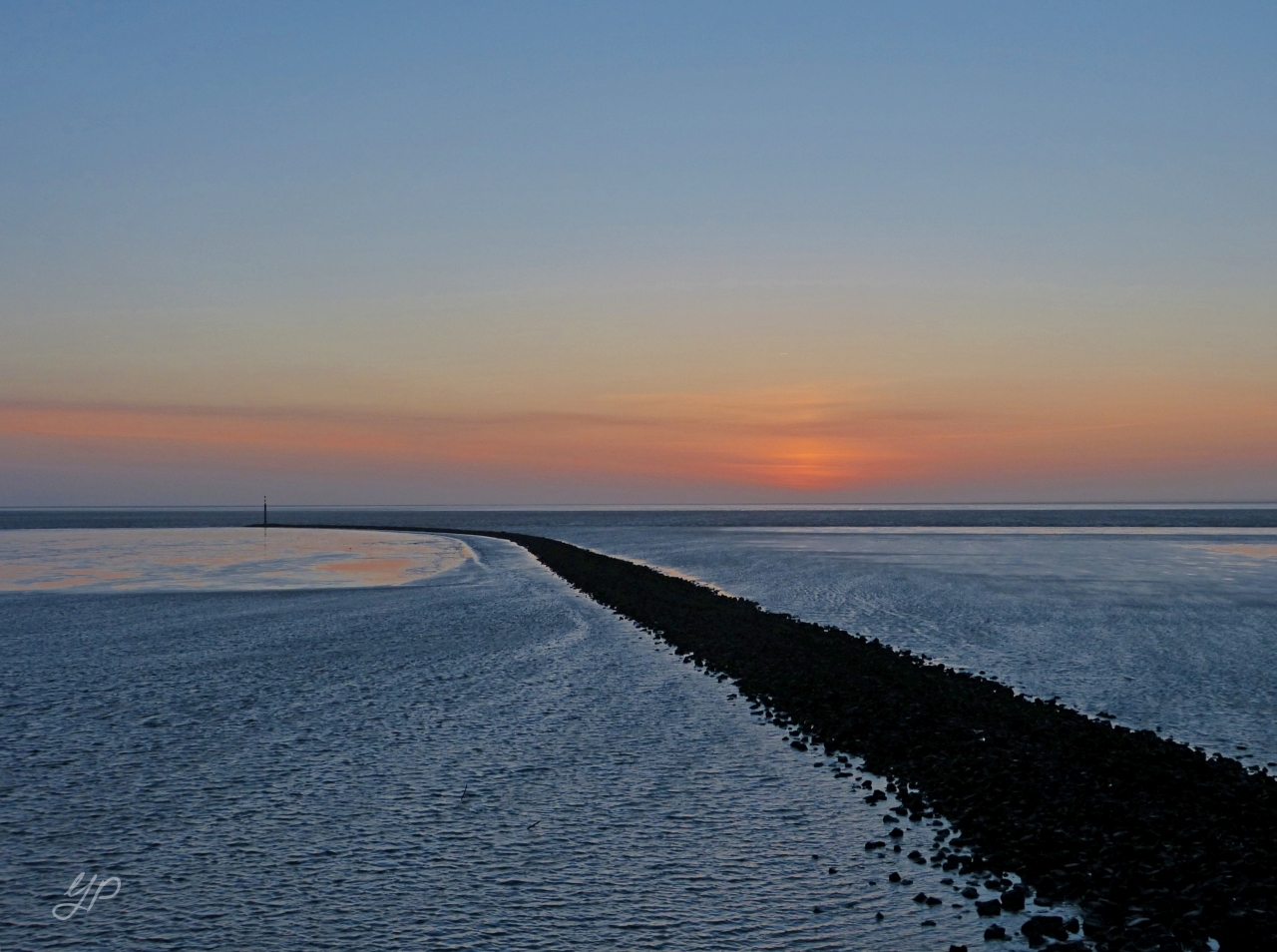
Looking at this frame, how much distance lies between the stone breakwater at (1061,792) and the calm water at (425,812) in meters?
0.81

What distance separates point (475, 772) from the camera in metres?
14.0

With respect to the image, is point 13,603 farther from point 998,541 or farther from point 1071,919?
point 998,541

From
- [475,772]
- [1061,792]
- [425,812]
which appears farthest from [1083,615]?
[425,812]

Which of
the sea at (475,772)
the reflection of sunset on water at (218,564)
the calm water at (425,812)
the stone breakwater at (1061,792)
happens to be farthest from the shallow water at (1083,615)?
the reflection of sunset on water at (218,564)

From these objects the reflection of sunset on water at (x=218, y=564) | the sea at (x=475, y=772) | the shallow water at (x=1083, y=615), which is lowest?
the shallow water at (x=1083, y=615)

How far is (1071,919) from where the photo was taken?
29.4 ft

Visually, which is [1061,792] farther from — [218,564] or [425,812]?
[218,564]

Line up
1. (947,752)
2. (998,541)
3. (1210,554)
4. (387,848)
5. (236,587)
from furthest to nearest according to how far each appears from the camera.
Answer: (998,541), (1210,554), (236,587), (947,752), (387,848)

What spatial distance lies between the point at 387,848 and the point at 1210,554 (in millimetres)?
69063

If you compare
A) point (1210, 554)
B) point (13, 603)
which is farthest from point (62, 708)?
point (1210, 554)

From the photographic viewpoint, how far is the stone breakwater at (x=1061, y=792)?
29.6ft

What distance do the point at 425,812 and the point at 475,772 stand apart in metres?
1.84

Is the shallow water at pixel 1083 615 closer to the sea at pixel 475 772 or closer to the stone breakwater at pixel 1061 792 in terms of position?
the sea at pixel 475 772

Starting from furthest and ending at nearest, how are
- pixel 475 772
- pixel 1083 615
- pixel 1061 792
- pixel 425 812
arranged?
pixel 1083 615 < pixel 475 772 < pixel 1061 792 < pixel 425 812
